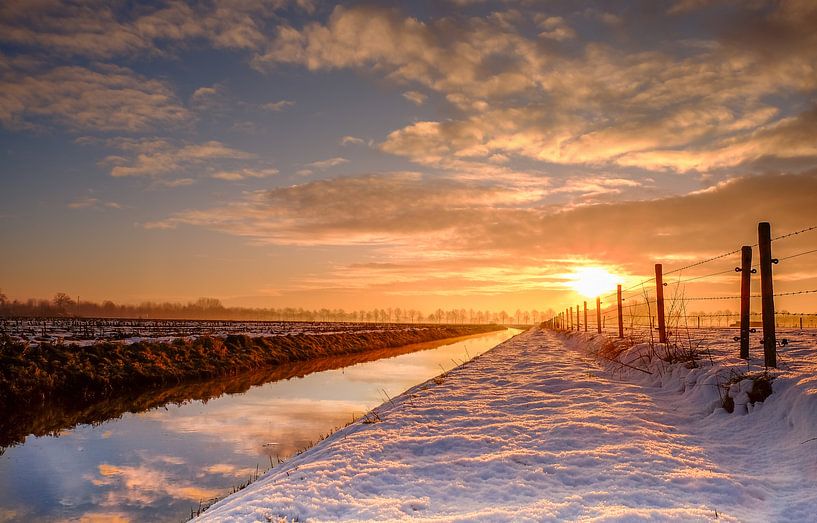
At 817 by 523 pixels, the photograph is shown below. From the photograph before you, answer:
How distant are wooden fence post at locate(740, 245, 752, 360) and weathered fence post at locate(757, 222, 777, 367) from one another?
1089 mm

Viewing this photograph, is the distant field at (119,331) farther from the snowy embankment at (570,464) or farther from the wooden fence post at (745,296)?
the wooden fence post at (745,296)

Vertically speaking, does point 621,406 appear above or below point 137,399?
above

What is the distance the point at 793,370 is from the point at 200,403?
47.2 feet

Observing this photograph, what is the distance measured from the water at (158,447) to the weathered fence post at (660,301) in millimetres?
8051

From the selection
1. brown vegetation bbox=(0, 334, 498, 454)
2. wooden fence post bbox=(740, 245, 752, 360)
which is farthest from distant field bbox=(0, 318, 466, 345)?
wooden fence post bbox=(740, 245, 752, 360)

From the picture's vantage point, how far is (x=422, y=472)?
5.32 metres

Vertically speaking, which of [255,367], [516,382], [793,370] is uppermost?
[793,370]

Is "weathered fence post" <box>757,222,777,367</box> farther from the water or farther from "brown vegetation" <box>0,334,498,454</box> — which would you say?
"brown vegetation" <box>0,334,498,454</box>

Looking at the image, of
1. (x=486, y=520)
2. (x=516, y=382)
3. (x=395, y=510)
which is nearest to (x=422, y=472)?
(x=395, y=510)

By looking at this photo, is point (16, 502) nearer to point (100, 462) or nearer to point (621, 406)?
point (100, 462)

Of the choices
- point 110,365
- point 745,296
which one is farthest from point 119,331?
point 745,296

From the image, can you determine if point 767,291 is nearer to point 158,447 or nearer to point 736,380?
point 736,380

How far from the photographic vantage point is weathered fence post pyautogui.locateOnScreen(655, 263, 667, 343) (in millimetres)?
13047

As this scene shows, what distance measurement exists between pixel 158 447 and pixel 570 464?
8128 millimetres
